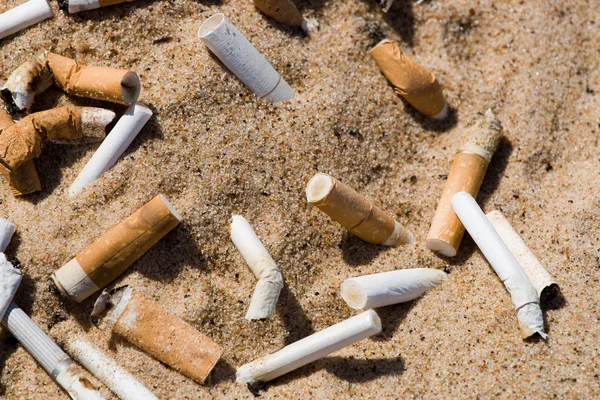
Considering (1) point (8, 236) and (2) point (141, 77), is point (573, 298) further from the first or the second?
(1) point (8, 236)

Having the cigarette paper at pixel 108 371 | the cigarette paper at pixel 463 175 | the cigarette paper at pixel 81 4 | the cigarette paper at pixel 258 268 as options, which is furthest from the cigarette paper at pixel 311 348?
the cigarette paper at pixel 81 4

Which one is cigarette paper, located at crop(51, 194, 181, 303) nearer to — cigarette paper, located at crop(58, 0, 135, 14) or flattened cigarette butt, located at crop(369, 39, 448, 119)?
cigarette paper, located at crop(58, 0, 135, 14)

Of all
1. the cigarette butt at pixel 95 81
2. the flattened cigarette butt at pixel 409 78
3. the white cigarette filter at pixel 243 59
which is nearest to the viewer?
the cigarette butt at pixel 95 81

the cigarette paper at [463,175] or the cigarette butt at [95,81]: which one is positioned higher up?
the cigarette butt at [95,81]

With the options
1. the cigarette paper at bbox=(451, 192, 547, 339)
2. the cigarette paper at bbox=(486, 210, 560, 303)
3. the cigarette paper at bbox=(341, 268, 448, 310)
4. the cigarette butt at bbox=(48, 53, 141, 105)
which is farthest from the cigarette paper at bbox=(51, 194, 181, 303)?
the cigarette paper at bbox=(486, 210, 560, 303)

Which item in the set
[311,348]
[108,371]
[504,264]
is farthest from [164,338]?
[504,264]

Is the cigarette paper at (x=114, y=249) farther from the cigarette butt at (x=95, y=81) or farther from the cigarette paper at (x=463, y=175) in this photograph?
the cigarette paper at (x=463, y=175)
